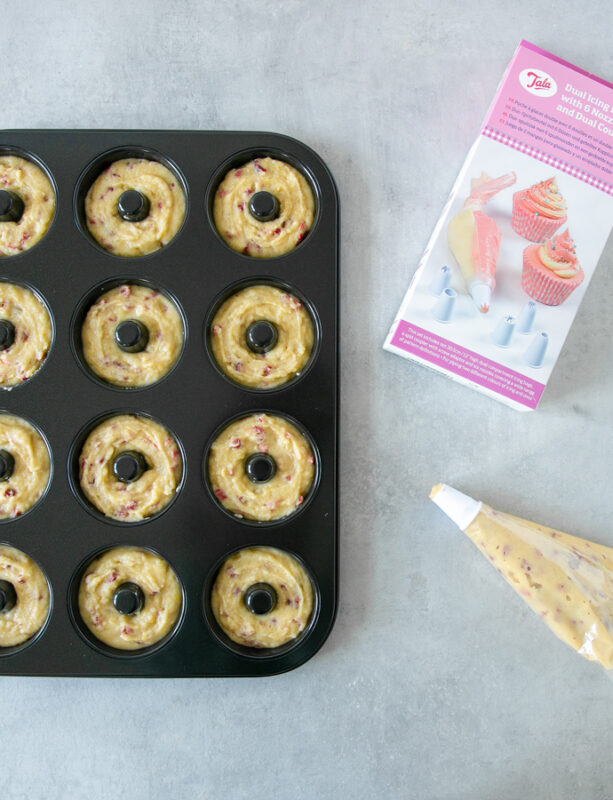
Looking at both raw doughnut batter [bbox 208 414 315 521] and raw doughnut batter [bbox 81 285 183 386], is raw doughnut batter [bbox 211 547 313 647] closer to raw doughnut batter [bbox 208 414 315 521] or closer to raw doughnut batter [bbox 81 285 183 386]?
raw doughnut batter [bbox 208 414 315 521]

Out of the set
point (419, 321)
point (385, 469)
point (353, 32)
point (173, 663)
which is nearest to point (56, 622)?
point (173, 663)

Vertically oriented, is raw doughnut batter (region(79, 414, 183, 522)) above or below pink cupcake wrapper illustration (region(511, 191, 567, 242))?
below

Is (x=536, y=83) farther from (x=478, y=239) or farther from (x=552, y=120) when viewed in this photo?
(x=478, y=239)

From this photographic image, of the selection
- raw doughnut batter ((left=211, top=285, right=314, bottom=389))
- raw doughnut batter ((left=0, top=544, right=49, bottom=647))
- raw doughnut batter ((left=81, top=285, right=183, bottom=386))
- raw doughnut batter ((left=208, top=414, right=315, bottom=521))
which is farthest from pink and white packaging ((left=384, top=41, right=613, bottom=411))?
raw doughnut batter ((left=0, top=544, right=49, bottom=647))

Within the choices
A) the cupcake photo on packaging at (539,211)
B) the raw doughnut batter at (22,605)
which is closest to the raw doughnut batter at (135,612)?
the raw doughnut batter at (22,605)

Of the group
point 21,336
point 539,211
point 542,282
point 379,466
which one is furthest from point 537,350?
point 21,336

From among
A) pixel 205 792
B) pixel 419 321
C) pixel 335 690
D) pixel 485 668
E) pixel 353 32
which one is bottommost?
pixel 205 792

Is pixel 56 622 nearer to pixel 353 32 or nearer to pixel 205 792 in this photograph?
pixel 205 792
